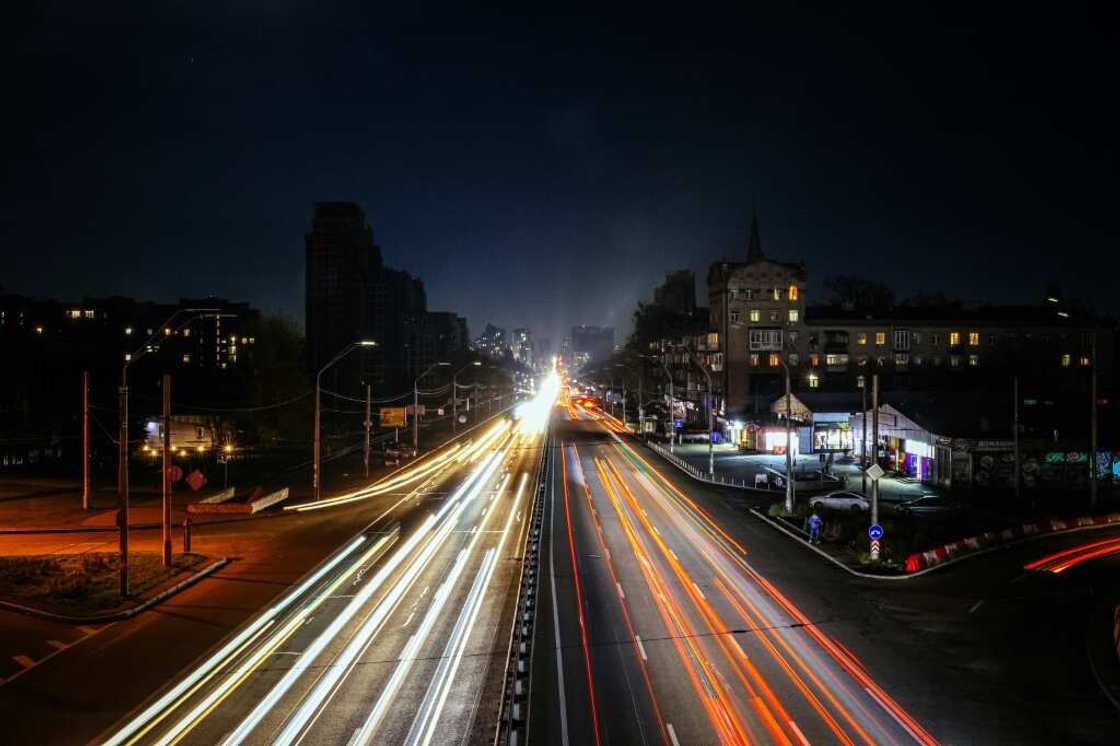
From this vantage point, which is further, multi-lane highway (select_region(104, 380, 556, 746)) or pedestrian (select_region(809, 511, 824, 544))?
pedestrian (select_region(809, 511, 824, 544))

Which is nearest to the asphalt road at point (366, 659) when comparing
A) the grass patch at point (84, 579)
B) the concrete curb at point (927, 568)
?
the grass patch at point (84, 579)

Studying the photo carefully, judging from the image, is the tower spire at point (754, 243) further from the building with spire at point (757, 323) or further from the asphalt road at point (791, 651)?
the asphalt road at point (791, 651)

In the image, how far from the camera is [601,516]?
3672 cm

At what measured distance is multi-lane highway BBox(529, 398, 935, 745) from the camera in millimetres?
13781

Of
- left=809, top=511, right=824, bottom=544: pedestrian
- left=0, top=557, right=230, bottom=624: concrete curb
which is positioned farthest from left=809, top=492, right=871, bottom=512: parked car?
left=0, top=557, right=230, bottom=624: concrete curb

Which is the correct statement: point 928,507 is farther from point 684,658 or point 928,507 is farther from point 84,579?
point 84,579

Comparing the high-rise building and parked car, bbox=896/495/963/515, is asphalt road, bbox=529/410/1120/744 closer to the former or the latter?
parked car, bbox=896/495/963/515

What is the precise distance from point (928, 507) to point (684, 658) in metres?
24.4

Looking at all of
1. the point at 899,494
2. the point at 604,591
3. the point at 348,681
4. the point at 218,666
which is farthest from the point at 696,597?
the point at 899,494

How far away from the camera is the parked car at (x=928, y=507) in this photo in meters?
36.2

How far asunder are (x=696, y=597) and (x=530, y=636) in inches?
239

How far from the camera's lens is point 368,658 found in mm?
17562

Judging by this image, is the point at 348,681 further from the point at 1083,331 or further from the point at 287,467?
the point at 1083,331

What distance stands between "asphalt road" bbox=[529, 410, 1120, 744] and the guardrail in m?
0.28
